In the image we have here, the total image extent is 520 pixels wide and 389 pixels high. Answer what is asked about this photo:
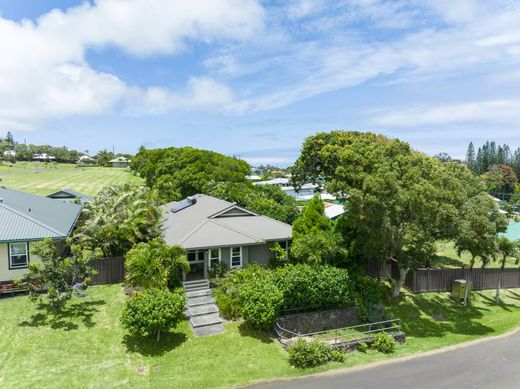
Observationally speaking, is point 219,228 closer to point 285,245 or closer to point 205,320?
point 285,245

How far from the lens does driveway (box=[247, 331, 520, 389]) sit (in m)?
14.2

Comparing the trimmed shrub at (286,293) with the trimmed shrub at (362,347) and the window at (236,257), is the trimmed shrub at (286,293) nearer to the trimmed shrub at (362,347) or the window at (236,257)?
the window at (236,257)

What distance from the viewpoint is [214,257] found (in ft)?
76.1

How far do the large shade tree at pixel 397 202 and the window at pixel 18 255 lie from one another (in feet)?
58.9

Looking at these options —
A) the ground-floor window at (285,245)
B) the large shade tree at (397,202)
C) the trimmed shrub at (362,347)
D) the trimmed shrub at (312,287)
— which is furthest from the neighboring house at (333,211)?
the trimmed shrub at (362,347)

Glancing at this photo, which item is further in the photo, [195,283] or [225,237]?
[225,237]

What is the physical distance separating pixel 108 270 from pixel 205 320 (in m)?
8.02

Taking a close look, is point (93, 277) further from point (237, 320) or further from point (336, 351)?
point (336, 351)

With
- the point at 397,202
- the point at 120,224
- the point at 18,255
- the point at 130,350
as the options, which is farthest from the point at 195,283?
the point at 397,202

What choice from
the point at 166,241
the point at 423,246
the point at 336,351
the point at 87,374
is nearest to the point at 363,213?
the point at 423,246

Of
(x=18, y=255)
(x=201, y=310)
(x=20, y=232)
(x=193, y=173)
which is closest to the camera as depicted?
(x=201, y=310)

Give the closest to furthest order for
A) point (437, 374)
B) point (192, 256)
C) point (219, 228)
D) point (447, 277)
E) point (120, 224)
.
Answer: point (437, 374) < point (192, 256) < point (120, 224) < point (219, 228) < point (447, 277)

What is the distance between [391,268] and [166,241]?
15688mm

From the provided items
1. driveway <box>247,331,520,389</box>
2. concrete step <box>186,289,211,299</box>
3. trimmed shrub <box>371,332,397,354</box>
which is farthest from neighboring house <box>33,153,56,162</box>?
driveway <box>247,331,520,389</box>
